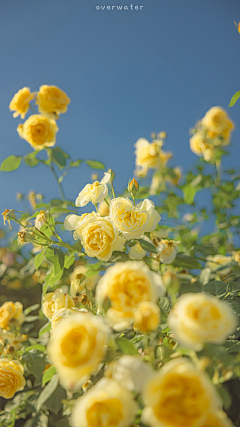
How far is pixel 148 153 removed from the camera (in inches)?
57.3

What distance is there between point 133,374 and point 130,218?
1.33 feet

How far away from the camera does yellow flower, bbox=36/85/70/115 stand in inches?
47.1

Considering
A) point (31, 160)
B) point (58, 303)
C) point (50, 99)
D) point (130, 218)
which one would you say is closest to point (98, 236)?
point (130, 218)

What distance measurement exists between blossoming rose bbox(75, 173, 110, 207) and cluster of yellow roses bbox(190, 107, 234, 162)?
0.94 meters

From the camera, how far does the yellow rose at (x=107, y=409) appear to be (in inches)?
13.8

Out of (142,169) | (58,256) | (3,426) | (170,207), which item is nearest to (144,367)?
(58,256)

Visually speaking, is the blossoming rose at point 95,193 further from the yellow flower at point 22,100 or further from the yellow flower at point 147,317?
the yellow flower at point 22,100

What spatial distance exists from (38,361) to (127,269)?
1.76 feet

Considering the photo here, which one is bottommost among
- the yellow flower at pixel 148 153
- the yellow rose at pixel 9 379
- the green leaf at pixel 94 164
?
the yellow rose at pixel 9 379

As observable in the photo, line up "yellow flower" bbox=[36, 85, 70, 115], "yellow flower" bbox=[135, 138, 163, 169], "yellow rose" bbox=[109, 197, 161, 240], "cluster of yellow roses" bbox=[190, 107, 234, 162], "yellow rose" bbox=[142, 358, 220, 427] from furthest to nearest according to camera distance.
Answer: "cluster of yellow roses" bbox=[190, 107, 234, 162]
"yellow flower" bbox=[135, 138, 163, 169]
"yellow flower" bbox=[36, 85, 70, 115]
"yellow rose" bbox=[109, 197, 161, 240]
"yellow rose" bbox=[142, 358, 220, 427]

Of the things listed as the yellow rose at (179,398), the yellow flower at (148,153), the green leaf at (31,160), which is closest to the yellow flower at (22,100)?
the green leaf at (31,160)

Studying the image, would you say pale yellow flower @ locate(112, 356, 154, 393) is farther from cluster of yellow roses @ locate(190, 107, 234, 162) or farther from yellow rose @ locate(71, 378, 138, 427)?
cluster of yellow roses @ locate(190, 107, 234, 162)

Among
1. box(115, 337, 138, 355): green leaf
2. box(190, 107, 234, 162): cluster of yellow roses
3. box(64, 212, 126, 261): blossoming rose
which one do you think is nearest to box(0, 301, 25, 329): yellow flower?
box(64, 212, 126, 261): blossoming rose

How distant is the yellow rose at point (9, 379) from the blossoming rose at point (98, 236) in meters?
0.41
